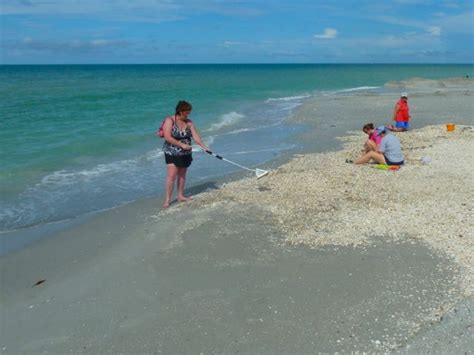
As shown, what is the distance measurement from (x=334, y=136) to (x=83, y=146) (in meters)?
8.35

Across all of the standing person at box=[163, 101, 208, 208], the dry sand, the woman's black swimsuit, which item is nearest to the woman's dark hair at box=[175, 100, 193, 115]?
the standing person at box=[163, 101, 208, 208]

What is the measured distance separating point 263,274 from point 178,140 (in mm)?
3616

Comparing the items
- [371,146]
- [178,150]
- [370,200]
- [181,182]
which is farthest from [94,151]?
[370,200]

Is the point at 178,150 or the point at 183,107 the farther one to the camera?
the point at 178,150

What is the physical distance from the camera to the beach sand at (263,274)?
4.63 metres

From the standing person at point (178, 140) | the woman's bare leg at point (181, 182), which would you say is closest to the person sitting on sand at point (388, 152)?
the standing person at point (178, 140)

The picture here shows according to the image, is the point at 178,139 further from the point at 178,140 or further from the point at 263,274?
the point at 263,274

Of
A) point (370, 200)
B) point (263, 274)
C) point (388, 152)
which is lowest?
point (263, 274)

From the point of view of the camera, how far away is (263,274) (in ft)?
19.3

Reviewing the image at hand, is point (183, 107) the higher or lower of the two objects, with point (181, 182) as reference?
higher

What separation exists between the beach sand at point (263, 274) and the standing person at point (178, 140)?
26.3 inches

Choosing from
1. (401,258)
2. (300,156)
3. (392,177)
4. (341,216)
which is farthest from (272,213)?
(300,156)

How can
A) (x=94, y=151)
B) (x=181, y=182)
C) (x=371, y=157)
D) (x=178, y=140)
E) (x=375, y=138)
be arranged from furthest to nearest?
(x=94, y=151)
(x=375, y=138)
(x=371, y=157)
(x=181, y=182)
(x=178, y=140)

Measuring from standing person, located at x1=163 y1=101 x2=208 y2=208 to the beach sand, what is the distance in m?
0.67
